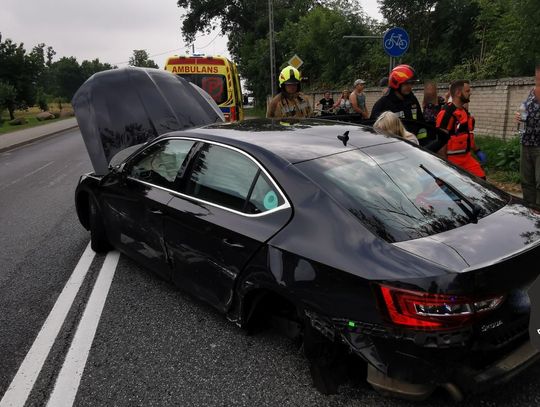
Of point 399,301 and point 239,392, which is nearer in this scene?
point 399,301

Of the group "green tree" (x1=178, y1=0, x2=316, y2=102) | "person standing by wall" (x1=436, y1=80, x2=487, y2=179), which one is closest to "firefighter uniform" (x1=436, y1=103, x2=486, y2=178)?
"person standing by wall" (x1=436, y1=80, x2=487, y2=179)

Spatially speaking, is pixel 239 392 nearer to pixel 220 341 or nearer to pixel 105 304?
pixel 220 341

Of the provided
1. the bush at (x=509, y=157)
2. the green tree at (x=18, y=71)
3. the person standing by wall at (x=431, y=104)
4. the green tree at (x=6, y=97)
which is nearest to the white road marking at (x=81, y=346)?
the person standing by wall at (x=431, y=104)

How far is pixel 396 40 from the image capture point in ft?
29.5

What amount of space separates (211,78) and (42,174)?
5108 mm

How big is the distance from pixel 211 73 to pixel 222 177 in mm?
10721

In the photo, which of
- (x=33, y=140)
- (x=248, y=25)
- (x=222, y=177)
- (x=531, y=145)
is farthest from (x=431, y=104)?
(x=248, y=25)

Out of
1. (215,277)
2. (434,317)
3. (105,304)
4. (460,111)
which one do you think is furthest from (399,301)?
(460,111)

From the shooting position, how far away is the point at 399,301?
2164 mm

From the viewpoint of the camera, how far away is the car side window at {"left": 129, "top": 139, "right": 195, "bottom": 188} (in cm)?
372

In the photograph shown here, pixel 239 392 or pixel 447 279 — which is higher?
pixel 447 279

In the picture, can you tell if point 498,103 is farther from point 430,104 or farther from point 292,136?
point 292,136

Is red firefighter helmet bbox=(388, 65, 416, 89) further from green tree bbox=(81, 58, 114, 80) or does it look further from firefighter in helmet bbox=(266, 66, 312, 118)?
green tree bbox=(81, 58, 114, 80)

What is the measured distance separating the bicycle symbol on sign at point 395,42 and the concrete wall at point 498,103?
7.64ft
